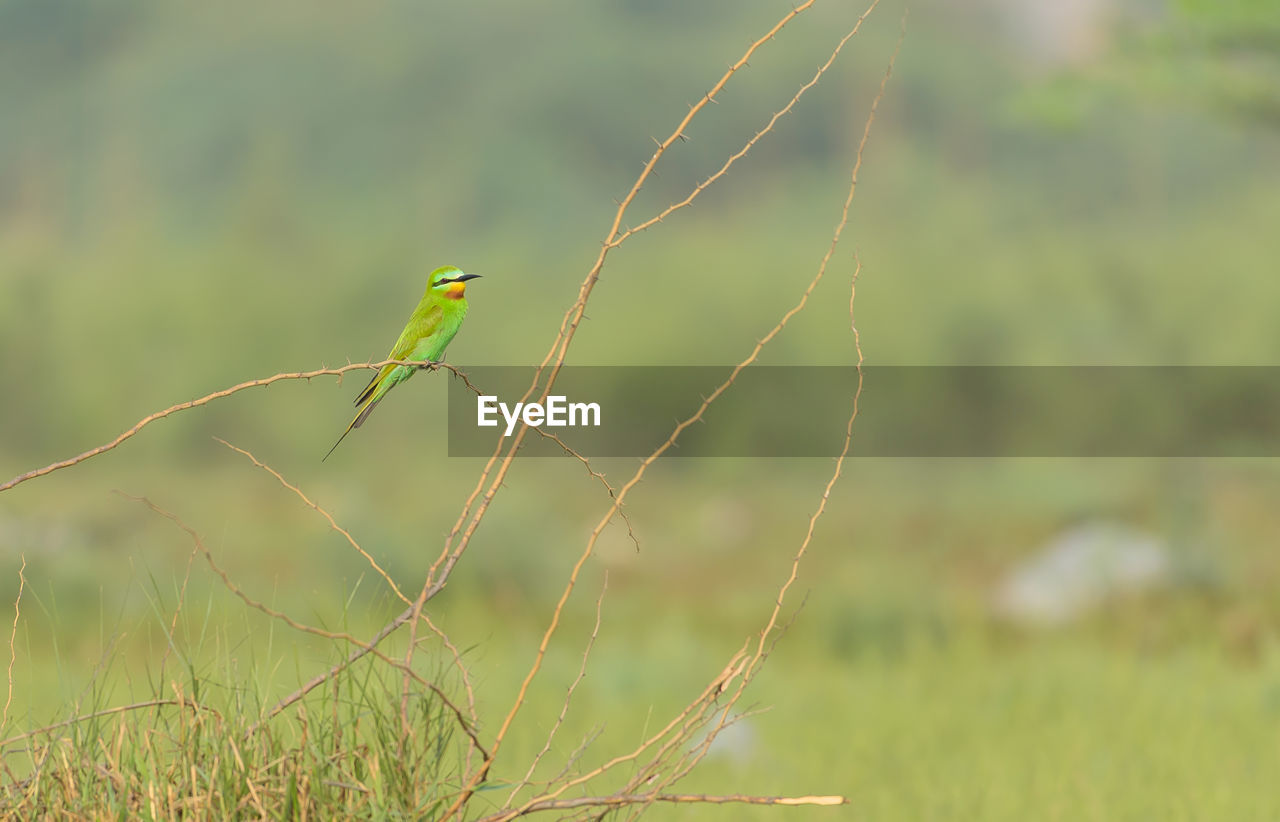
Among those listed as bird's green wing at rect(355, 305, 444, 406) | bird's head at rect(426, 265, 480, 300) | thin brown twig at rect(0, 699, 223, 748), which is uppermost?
bird's head at rect(426, 265, 480, 300)

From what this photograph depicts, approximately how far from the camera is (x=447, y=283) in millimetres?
2105

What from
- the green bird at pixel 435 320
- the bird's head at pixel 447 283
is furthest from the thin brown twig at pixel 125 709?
the bird's head at pixel 447 283

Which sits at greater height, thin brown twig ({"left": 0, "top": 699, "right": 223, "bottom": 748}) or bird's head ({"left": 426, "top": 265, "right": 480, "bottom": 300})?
bird's head ({"left": 426, "top": 265, "right": 480, "bottom": 300})

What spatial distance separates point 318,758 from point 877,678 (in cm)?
541

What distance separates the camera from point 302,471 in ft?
45.6

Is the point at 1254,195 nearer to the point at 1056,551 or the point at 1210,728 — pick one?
the point at 1056,551

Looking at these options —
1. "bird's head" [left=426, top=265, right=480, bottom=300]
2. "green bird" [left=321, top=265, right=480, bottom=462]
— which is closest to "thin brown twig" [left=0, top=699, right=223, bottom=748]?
"green bird" [left=321, top=265, right=480, bottom=462]

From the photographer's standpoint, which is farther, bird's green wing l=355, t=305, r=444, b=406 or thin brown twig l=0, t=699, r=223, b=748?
bird's green wing l=355, t=305, r=444, b=406

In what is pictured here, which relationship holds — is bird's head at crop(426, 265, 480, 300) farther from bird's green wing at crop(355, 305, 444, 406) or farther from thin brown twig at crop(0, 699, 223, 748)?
thin brown twig at crop(0, 699, 223, 748)

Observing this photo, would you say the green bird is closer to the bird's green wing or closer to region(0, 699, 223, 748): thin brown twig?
the bird's green wing

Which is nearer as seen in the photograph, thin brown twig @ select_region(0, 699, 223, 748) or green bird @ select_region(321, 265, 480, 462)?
thin brown twig @ select_region(0, 699, 223, 748)

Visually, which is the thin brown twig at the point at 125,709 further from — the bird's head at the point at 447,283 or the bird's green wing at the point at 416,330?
the bird's head at the point at 447,283

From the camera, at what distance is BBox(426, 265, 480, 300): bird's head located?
6.82 feet

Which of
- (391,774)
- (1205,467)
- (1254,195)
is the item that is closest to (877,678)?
Result: (391,774)
